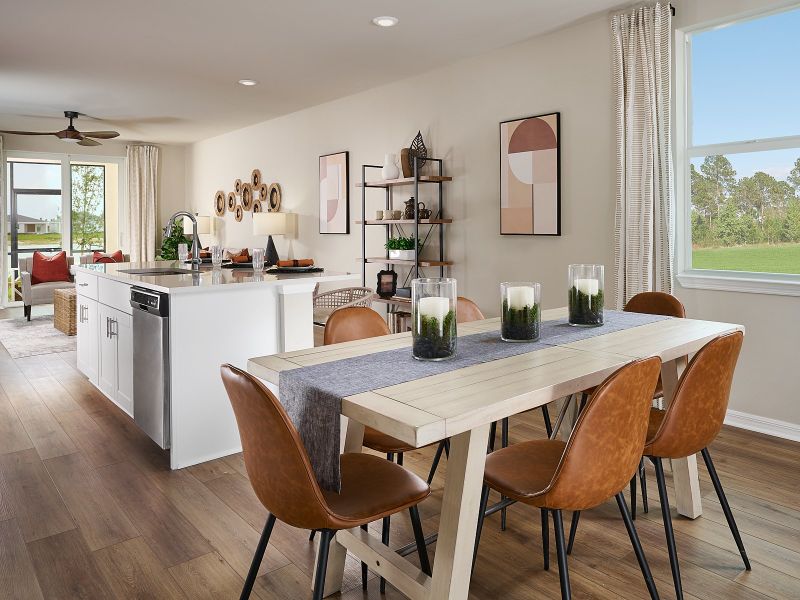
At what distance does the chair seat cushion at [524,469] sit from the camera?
5.34 ft

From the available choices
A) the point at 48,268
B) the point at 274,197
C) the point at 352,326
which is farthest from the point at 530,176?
the point at 48,268

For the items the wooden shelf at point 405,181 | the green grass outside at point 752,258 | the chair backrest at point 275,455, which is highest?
the wooden shelf at point 405,181

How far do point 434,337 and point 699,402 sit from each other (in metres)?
0.84

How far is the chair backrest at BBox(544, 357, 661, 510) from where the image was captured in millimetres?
1446

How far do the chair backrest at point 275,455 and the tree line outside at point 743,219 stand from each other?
3190 millimetres

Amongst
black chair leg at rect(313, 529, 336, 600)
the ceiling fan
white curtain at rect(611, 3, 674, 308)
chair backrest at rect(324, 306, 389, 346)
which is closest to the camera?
black chair leg at rect(313, 529, 336, 600)

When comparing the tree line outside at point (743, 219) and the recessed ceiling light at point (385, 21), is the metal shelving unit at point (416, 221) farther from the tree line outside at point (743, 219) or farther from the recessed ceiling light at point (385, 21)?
the tree line outside at point (743, 219)

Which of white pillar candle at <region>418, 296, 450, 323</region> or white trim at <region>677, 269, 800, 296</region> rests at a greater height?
white trim at <region>677, 269, 800, 296</region>

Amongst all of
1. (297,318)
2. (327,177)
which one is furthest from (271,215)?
→ (297,318)

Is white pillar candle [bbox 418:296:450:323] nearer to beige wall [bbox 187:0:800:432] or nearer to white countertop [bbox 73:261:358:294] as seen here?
white countertop [bbox 73:261:358:294]

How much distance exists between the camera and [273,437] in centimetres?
137

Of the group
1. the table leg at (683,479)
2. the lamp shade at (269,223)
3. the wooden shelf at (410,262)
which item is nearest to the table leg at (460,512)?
the table leg at (683,479)

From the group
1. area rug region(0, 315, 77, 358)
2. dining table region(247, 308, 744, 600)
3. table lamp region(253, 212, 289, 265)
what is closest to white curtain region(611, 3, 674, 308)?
dining table region(247, 308, 744, 600)

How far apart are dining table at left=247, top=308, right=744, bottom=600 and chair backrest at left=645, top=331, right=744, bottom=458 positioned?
0.53ft
